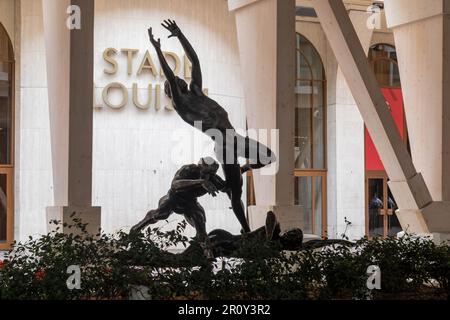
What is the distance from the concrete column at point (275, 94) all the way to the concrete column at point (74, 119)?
3.63 metres

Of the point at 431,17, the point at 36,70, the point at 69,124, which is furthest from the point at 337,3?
the point at 36,70

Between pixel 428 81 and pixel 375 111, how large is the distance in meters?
1.78

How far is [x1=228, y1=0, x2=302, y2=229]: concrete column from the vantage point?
44.8ft

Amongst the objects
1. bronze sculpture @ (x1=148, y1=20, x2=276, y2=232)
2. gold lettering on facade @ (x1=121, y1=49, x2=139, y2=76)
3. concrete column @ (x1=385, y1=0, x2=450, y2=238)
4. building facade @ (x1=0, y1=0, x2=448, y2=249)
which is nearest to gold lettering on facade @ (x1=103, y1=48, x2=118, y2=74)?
building facade @ (x1=0, y1=0, x2=448, y2=249)

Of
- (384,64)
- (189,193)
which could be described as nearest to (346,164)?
(384,64)

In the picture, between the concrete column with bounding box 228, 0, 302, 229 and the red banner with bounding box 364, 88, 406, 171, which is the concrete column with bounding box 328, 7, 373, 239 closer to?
the red banner with bounding box 364, 88, 406, 171

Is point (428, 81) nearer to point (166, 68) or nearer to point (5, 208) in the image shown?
point (166, 68)

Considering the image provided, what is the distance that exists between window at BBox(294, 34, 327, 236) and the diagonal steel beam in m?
12.1

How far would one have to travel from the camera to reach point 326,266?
966cm

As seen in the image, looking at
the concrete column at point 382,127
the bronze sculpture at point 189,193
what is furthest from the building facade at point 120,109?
the bronze sculpture at point 189,193

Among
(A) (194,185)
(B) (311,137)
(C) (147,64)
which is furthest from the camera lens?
(B) (311,137)

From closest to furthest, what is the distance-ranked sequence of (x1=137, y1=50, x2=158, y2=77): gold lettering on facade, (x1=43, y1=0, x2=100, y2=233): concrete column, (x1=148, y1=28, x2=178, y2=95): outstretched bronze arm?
1. (x1=148, y1=28, x2=178, y2=95): outstretched bronze arm
2. (x1=43, y1=0, x2=100, y2=233): concrete column
3. (x1=137, y1=50, x2=158, y2=77): gold lettering on facade

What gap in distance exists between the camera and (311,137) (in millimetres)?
28234
